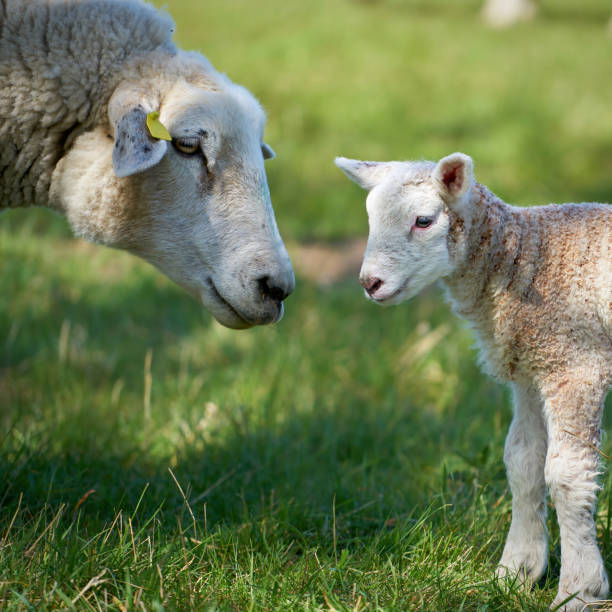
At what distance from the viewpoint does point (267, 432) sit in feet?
13.4

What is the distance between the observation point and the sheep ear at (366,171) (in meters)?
2.79

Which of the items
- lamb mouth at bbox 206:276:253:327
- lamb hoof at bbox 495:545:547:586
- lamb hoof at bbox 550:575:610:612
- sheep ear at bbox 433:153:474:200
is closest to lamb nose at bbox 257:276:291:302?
lamb mouth at bbox 206:276:253:327

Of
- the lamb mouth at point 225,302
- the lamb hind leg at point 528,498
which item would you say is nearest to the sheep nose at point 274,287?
the lamb mouth at point 225,302

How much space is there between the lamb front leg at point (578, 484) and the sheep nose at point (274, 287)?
3.34ft

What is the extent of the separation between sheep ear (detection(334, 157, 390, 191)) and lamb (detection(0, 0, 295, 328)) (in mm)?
398

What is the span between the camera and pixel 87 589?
97.2 inches

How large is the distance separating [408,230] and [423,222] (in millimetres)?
60

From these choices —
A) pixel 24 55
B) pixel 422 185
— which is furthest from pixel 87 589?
pixel 24 55

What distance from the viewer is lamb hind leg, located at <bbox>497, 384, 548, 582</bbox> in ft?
9.34

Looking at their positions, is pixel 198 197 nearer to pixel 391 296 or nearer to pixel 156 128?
pixel 156 128

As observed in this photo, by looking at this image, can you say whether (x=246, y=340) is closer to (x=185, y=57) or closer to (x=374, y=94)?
(x=185, y=57)

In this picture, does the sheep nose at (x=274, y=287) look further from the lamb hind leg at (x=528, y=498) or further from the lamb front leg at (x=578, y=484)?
the lamb front leg at (x=578, y=484)

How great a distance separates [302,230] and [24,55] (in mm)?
5396

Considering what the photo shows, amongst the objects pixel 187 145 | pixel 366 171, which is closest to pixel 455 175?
pixel 366 171
